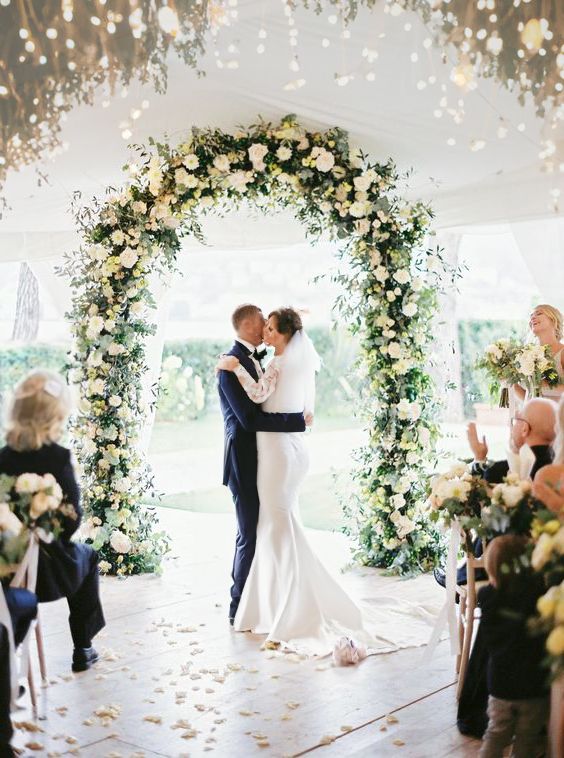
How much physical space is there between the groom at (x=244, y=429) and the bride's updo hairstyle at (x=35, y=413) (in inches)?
46.9

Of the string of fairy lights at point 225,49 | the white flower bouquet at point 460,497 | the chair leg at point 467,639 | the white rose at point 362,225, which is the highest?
the string of fairy lights at point 225,49

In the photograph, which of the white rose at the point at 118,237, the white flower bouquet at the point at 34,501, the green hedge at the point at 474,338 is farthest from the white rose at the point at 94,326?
the green hedge at the point at 474,338

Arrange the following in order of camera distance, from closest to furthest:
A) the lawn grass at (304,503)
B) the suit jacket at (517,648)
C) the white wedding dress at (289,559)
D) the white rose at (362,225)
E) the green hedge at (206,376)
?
the suit jacket at (517,648) → the white wedding dress at (289,559) → the white rose at (362,225) → the lawn grass at (304,503) → the green hedge at (206,376)

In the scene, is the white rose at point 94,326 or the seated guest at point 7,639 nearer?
the seated guest at point 7,639

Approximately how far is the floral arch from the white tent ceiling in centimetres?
20

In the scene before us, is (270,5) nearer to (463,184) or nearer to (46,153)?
(46,153)

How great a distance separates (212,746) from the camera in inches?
139

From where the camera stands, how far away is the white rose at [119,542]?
6215mm

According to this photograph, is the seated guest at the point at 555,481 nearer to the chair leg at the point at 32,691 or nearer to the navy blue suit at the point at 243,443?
the navy blue suit at the point at 243,443

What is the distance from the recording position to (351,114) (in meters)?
5.18

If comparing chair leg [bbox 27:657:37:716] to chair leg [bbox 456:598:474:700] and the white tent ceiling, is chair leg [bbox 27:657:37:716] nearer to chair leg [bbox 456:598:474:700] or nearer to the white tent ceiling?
chair leg [bbox 456:598:474:700]

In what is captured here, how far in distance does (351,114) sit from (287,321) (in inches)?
47.2

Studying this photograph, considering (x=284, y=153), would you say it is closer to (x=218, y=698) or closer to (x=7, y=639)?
(x=218, y=698)

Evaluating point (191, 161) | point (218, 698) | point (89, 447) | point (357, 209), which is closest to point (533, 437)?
point (218, 698)
